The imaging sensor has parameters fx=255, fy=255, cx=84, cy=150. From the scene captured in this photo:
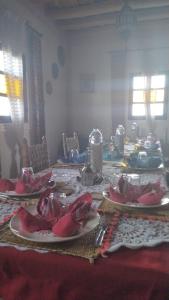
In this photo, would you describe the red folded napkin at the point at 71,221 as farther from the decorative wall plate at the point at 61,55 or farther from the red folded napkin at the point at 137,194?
the decorative wall plate at the point at 61,55

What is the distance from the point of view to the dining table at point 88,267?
62 centimetres

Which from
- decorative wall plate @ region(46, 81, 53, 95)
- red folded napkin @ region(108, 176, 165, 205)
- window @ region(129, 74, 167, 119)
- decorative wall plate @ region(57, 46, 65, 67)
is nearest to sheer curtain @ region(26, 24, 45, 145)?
decorative wall plate @ region(46, 81, 53, 95)

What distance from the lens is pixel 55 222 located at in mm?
798

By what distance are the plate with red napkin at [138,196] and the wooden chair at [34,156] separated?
3.25 feet

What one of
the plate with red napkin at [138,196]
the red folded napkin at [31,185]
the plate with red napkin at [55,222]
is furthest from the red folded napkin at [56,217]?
the red folded napkin at [31,185]

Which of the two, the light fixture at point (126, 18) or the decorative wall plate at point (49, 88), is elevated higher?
the light fixture at point (126, 18)

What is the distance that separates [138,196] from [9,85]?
250 cm

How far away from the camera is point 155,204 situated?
98 cm

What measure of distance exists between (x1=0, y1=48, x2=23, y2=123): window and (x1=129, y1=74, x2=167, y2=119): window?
8.29 ft

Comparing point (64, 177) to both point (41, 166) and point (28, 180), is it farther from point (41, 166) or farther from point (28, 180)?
point (41, 166)

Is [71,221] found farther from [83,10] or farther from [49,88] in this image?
[83,10]

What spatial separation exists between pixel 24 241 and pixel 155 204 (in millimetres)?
506

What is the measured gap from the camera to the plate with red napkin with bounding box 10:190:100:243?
73 centimetres

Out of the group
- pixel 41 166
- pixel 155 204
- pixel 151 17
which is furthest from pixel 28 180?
pixel 151 17
